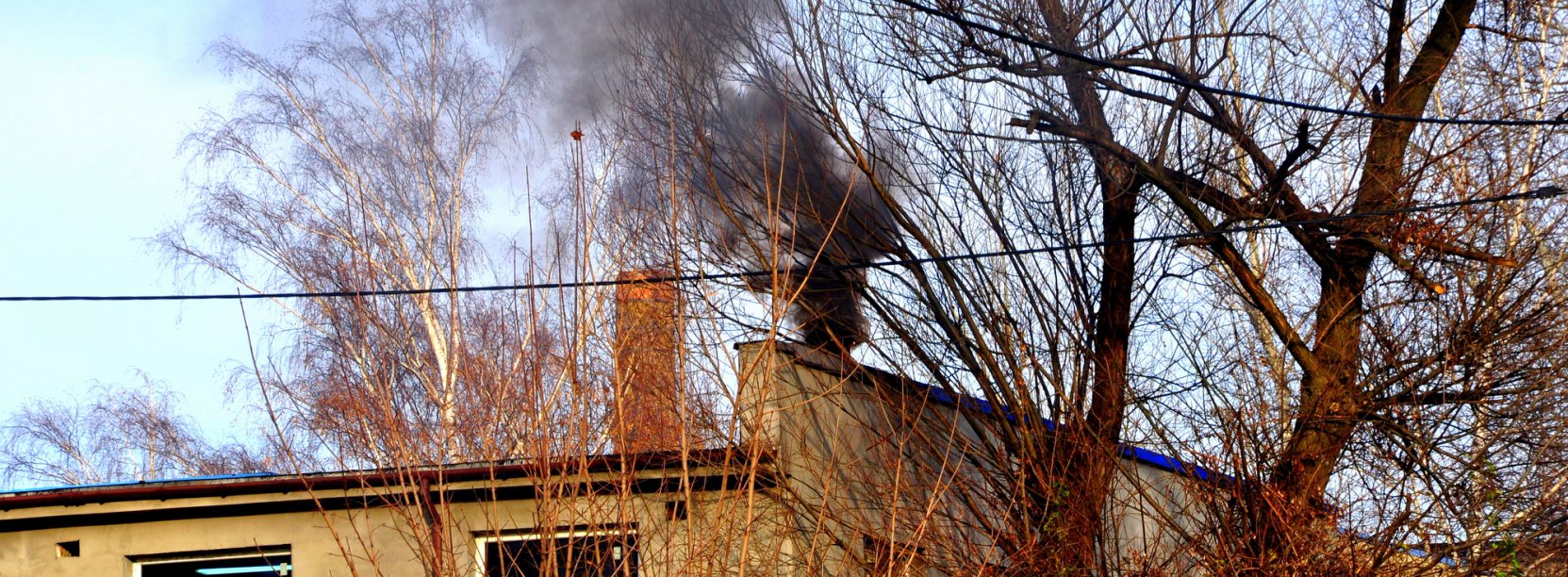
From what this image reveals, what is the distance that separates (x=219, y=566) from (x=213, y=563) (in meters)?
0.19

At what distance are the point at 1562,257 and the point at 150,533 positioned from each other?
10676 millimetres

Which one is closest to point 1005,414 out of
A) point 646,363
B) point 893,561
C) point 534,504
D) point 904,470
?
point 904,470

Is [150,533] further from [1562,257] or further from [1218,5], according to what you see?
[1562,257]

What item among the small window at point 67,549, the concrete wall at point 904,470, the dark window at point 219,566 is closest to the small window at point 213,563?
the dark window at point 219,566

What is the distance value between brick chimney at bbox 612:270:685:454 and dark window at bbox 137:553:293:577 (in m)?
2.87

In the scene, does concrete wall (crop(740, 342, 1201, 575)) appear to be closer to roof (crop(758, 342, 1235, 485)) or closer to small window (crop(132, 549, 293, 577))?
roof (crop(758, 342, 1235, 485))

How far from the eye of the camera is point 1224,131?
32.7 ft

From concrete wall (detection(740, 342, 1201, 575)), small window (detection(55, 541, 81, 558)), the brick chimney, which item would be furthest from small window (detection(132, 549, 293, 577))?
concrete wall (detection(740, 342, 1201, 575))

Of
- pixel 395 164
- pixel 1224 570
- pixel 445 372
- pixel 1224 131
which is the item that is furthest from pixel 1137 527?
pixel 395 164

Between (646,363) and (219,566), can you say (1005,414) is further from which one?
(219,566)

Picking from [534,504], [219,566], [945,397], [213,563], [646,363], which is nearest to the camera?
[646,363]

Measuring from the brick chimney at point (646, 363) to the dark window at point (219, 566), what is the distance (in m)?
2.87

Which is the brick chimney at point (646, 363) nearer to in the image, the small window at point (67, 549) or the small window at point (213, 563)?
the small window at point (213, 563)

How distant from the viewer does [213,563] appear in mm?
9836
